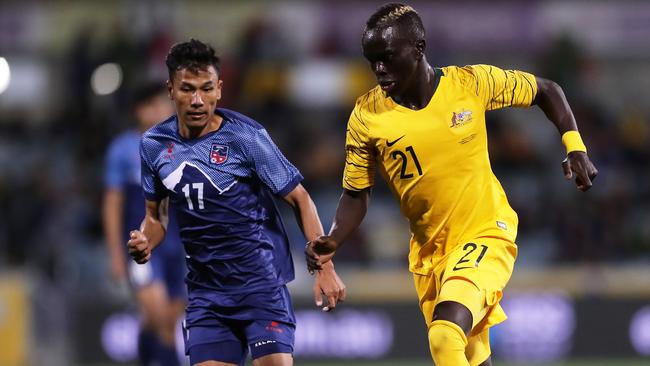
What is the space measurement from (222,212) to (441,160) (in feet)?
3.70

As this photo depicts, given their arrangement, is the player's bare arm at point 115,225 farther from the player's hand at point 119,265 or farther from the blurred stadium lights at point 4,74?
the blurred stadium lights at point 4,74

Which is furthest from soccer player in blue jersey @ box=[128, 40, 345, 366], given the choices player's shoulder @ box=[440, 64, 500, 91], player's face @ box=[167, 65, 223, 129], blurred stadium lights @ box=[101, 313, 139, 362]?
blurred stadium lights @ box=[101, 313, 139, 362]

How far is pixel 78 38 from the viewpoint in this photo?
16344 millimetres

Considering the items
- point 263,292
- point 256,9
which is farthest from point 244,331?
point 256,9

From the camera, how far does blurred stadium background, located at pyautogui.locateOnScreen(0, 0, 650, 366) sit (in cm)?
1280

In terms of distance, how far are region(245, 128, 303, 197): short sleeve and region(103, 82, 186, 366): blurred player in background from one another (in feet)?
9.50

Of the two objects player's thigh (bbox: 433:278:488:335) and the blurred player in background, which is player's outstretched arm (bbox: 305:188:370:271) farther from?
the blurred player in background

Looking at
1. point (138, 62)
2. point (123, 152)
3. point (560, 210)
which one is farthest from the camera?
point (138, 62)

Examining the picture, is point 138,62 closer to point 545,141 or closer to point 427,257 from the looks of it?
point 545,141

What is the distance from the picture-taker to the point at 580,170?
5883mm

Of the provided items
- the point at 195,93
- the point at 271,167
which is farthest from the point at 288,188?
the point at 195,93

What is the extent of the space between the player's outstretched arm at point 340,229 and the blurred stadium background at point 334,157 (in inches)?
264

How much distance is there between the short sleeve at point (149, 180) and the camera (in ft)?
20.7

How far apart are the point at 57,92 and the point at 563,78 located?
7285mm
